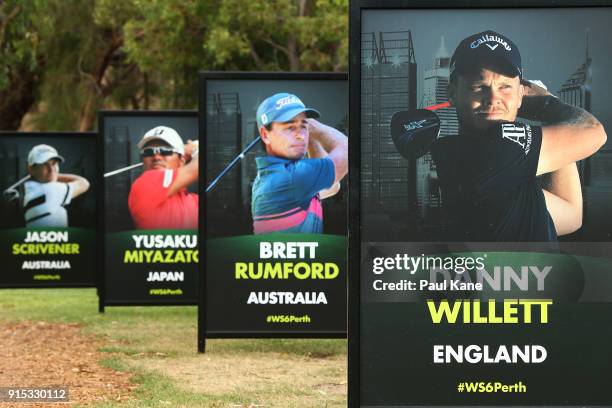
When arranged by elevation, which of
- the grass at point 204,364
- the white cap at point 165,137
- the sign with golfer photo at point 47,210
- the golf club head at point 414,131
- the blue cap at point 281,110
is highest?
the blue cap at point 281,110

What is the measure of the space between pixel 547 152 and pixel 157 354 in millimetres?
5896

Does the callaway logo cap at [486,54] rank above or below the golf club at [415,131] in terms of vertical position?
above

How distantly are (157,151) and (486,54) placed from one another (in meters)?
8.37

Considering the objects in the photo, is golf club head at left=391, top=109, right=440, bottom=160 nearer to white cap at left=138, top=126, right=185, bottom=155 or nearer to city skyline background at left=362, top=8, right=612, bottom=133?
city skyline background at left=362, top=8, right=612, bottom=133

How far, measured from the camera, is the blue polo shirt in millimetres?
10102

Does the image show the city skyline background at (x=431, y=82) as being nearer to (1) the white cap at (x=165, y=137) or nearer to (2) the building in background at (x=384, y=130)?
(2) the building in background at (x=384, y=130)

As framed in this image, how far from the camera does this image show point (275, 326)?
1012 centimetres

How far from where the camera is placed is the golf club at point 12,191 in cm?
1633

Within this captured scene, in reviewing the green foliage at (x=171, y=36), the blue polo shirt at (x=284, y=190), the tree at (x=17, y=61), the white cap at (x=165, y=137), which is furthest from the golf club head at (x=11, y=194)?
the green foliage at (x=171, y=36)

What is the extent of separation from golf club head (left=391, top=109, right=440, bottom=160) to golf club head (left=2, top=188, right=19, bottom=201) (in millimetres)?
11870

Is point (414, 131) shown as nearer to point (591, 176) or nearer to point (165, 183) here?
point (591, 176)

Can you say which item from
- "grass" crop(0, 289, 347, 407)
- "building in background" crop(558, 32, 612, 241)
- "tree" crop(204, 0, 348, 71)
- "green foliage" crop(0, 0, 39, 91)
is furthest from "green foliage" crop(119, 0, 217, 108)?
"building in background" crop(558, 32, 612, 241)

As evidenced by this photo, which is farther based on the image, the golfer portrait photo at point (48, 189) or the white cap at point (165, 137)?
the golfer portrait photo at point (48, 189)

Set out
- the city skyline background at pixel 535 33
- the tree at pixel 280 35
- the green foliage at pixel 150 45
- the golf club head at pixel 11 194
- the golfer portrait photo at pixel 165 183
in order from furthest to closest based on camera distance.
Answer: the green foliage at pixel 150 45 < the tree at pixel 280 35 < the golf club head at pixel 11 194 < the golfer portrait photo at pixel 165 183 < the city skyline background at pixel 535 33
